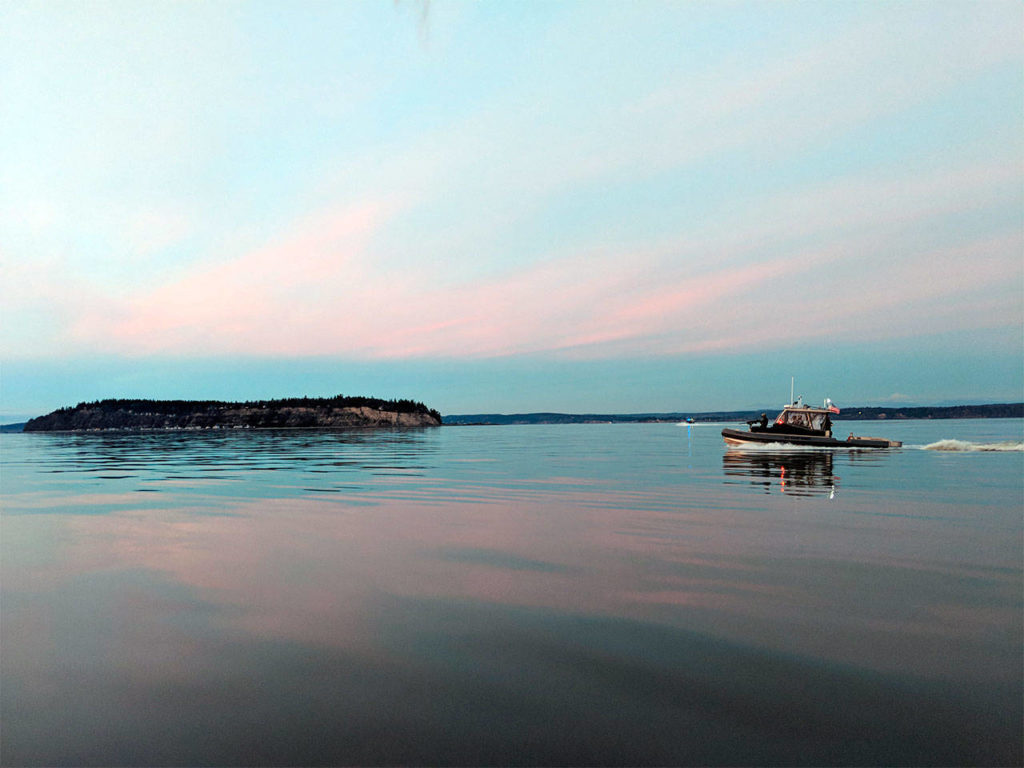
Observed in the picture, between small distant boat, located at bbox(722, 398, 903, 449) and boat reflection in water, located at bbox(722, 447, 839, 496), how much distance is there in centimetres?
1212

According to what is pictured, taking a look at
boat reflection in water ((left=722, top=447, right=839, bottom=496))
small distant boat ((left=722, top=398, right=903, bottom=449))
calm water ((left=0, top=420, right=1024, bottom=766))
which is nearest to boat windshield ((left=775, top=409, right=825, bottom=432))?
small distant boat ((left=722, top=398, right=903, bottom=449))

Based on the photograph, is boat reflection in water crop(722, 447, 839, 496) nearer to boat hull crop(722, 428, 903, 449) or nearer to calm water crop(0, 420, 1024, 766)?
calm water crop(0, 420, 1024, 766)

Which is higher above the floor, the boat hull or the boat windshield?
the boat windshield

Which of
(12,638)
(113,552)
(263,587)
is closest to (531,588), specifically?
(263,587)

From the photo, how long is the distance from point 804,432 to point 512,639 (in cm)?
5741

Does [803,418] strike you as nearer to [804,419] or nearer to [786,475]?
[804,419]

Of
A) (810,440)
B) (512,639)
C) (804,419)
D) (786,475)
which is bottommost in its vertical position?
(786,475)

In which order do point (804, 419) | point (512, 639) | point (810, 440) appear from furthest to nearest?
1. point (804, 419)
2. point (810, 440)
3. point (512, 639)

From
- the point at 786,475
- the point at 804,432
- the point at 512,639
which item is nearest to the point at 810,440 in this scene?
the point at 804,432

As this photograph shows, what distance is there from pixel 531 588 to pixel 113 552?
10.3 metres

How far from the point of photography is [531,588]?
1030cm

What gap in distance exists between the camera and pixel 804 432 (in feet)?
186

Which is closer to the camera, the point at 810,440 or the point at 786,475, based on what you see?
the point at 786,475

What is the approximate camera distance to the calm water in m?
5.25
